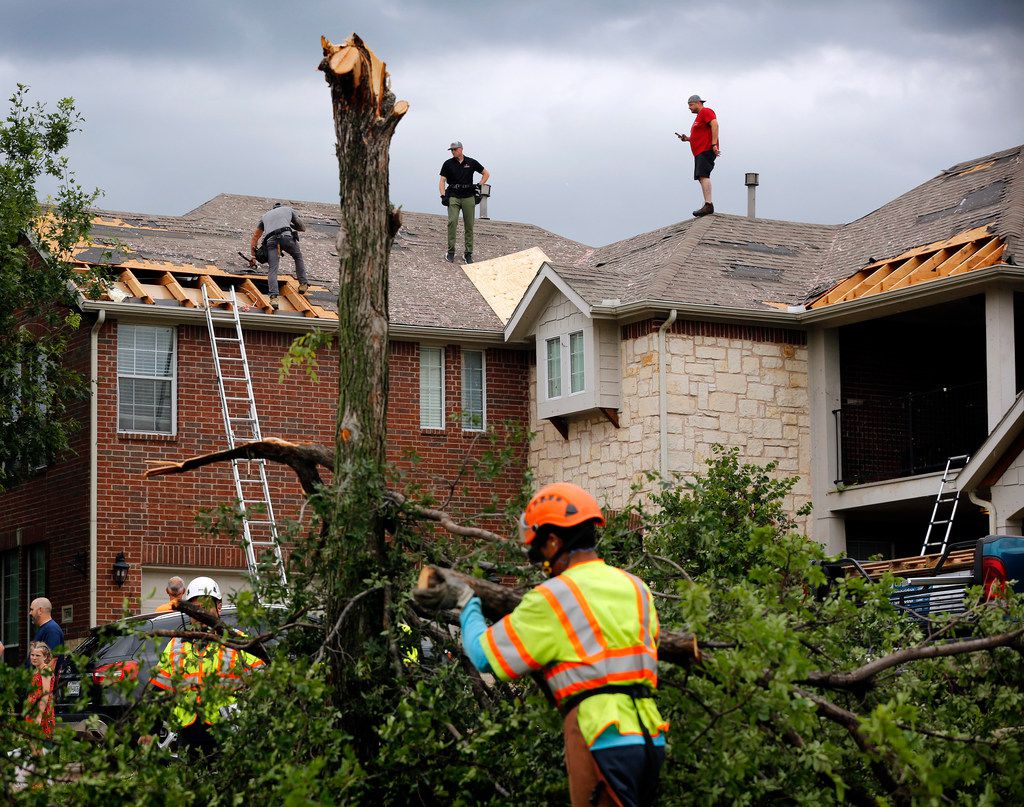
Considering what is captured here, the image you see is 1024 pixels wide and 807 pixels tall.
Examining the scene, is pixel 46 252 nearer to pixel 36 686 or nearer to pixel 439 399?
pixel 439 399

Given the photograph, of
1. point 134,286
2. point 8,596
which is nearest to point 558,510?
point 134,286

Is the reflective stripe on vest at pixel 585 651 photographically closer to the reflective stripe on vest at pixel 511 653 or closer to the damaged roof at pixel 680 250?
the reflective stripe on vest at pixel 511 653

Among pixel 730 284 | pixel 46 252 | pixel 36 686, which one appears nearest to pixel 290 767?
pixel 36 686

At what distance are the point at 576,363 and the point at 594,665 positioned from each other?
1443 cm

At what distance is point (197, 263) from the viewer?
20.5 metres

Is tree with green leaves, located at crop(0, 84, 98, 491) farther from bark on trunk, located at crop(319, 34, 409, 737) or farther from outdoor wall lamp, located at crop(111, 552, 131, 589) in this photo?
bark on trunk, located at crop(319, 34, 409, 737)

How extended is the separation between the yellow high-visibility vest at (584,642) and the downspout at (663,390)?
13.0 m

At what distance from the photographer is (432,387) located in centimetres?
2092

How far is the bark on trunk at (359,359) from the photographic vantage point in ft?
25.9

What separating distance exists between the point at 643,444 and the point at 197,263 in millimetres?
5895

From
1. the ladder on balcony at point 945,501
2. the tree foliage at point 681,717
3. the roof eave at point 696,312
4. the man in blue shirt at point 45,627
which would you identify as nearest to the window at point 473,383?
the roof eave at point 696,312

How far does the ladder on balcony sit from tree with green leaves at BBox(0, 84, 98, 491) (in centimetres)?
894

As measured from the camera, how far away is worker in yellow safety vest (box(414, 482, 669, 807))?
586 centimetres

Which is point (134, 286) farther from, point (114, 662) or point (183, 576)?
point (114, 662)
